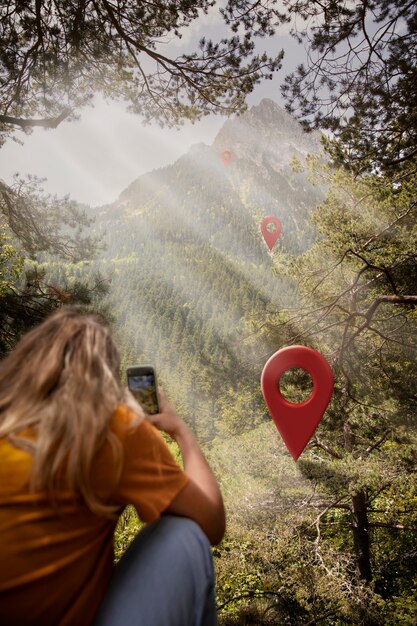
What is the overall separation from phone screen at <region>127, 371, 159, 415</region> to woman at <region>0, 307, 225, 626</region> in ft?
0.84

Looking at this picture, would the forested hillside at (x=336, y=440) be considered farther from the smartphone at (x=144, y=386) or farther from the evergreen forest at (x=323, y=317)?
the smartphone at (x=144, y=386)

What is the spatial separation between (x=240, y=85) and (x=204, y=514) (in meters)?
3.75

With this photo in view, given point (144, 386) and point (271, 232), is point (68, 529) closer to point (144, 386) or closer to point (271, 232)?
point (144, 386)

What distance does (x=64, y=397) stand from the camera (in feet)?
3.01

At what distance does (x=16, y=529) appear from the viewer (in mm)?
787

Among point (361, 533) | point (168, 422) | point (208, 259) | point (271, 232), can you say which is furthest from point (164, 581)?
point (208, 259)

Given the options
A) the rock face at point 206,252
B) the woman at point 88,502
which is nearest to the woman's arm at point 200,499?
the woman at point 88,502

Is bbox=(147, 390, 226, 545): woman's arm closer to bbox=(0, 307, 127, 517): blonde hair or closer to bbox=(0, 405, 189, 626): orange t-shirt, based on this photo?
bbox=(0, 405, 189, 626): orange t-shirt

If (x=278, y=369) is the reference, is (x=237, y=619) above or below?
below

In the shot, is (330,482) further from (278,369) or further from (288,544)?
(278,369)

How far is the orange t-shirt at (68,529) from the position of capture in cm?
79

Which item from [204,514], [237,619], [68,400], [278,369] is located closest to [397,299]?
[278,369]

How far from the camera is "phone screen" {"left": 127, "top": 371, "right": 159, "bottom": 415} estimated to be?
130 cm

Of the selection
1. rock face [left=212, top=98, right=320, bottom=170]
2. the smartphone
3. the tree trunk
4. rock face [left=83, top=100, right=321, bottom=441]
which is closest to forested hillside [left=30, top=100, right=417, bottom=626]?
the tree trunk
